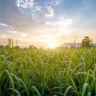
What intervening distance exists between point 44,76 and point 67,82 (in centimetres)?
35

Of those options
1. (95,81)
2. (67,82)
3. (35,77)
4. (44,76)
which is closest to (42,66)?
(35,77)

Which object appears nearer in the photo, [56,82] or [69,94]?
[69,94]

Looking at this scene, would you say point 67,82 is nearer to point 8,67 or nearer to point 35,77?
point 35,77

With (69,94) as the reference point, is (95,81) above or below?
above

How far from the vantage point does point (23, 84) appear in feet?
9.02

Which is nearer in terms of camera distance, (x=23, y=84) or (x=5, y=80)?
(x=23, y=84)

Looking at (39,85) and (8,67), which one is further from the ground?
(8,67)

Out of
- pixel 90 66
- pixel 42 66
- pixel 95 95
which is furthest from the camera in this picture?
pixel 90 66

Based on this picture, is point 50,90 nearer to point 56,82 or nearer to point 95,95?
point 56,82

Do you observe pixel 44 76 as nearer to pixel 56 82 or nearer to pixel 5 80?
pixel 56 82

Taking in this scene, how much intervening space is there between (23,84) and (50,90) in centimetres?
40

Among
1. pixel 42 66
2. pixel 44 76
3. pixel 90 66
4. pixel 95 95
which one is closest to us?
pixel 95 95

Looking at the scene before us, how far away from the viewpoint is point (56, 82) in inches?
117

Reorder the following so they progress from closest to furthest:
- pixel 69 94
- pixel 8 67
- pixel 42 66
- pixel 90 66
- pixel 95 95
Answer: pixel 95 95
pixel 69 94
pixel 8 67
pixel 42 66
pixel 90 66
